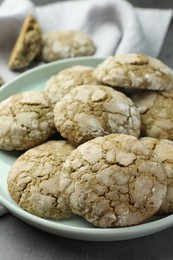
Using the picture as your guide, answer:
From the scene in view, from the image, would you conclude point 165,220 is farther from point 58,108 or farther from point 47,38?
point 47,38

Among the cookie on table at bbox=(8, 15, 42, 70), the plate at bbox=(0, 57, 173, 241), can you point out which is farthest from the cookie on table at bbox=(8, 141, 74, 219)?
the cookie on table at bbox=(8, 15, 42, 70)

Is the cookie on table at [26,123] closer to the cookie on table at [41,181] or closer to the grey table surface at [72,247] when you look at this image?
the cookie on table at [41,181]

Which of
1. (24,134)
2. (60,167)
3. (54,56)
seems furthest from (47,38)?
(60,167)

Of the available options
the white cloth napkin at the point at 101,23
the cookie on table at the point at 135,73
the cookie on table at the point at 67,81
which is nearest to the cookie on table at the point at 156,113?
the cookie on table at the point at 135,73

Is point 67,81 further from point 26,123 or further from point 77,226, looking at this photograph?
point 77,226

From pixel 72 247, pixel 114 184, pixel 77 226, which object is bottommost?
pixel 72 247

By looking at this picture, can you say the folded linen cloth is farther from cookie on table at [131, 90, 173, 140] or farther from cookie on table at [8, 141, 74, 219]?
cookie on table at [8, 141, 74, 219]

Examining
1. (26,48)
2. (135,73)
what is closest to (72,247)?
(135,73)
